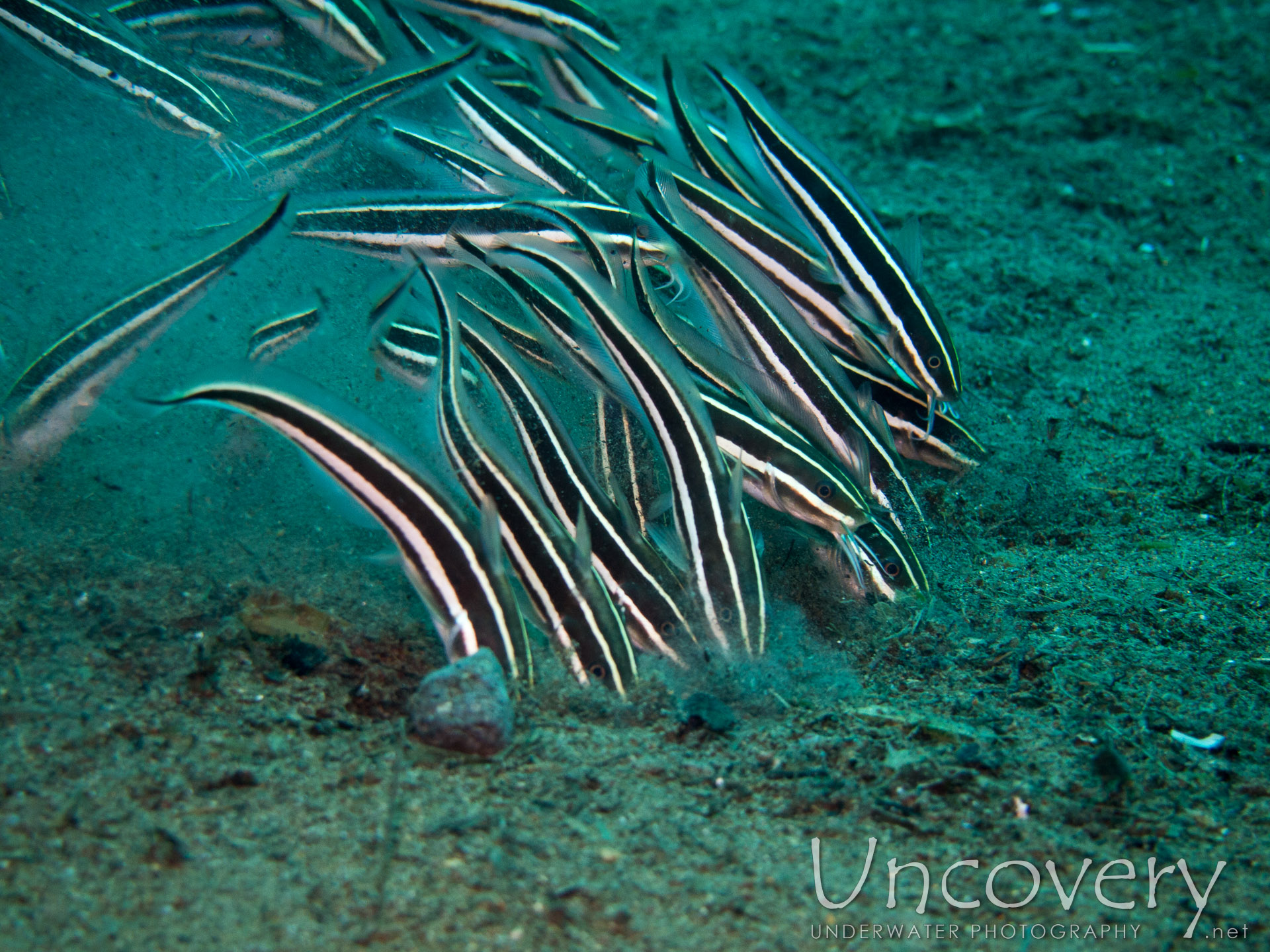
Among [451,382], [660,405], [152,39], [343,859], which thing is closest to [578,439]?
[660,405]

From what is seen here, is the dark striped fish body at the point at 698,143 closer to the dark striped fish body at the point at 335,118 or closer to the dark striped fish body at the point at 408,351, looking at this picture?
the dark striped fish body at the point at 335,118

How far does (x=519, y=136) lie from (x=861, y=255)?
197cm

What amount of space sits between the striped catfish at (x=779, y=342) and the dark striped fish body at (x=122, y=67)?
2.32 m

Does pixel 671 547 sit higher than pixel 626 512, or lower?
lower

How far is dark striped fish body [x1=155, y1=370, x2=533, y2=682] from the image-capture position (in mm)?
2365

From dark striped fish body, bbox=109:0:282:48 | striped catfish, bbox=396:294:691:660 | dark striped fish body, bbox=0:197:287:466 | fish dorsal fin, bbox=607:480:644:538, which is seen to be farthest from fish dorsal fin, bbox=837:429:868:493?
dark striped fish body, bbox=109:0:282:48

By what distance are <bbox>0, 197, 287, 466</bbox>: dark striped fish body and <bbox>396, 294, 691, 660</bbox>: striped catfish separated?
3.52 feet

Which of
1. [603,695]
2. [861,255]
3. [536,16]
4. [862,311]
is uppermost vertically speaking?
[536,16]

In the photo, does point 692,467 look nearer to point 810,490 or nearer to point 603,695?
point 810,490

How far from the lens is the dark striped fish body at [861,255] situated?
3.31 m

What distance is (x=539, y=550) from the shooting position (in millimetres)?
2693

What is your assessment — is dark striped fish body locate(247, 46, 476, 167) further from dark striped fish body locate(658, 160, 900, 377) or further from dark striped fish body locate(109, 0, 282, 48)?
dark striped fish body locate(658, 160, 900, 377)

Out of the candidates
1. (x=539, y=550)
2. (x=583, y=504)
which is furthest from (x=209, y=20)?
(x=539, y=550)

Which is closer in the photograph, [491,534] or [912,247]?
[491,534]
